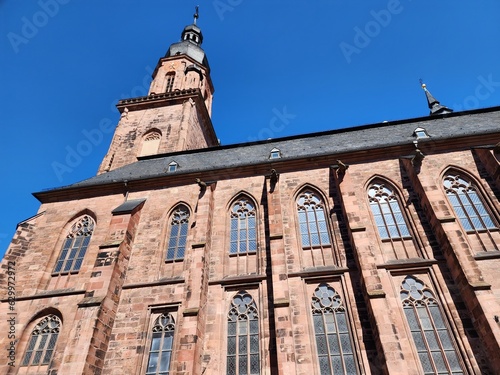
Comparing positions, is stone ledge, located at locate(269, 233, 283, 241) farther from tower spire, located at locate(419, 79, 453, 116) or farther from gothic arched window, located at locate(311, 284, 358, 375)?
tower spire, located at locate(419, 79, 453, 116)

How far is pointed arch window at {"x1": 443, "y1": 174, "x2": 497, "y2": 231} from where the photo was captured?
10789 mm

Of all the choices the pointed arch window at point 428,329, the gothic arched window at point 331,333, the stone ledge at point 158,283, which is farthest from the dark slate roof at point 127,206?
the pointed arch window at point 428,329

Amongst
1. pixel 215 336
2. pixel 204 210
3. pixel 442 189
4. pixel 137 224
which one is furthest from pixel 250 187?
pixel 442 189

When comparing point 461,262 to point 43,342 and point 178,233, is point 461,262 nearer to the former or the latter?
point 178,233

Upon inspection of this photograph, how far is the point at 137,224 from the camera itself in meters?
12.9

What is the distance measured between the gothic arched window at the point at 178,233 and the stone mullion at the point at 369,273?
5.73 metres

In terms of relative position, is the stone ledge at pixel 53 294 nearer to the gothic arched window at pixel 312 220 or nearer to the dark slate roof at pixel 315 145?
the dark slate roof at pixel 315 145

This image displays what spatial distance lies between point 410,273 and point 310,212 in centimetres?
375

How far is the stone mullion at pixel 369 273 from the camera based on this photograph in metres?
8.05

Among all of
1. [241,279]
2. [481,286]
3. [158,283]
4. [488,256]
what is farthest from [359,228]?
[158,283]

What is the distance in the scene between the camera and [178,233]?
12.6 m

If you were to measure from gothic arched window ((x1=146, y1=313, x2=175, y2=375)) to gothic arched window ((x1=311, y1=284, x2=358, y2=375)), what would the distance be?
4.19m

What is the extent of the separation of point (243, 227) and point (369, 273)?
4666 mm

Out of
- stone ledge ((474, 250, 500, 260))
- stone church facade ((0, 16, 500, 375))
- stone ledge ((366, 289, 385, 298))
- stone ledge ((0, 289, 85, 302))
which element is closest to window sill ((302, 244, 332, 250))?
stone church facade ((0, 16, 500, 375))
